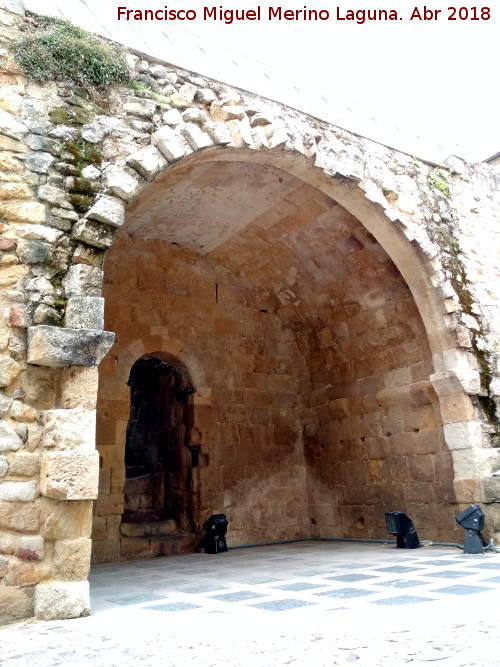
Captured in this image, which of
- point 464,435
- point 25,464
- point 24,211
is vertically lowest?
point 25,464

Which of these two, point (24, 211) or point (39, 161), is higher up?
point (39, 161)

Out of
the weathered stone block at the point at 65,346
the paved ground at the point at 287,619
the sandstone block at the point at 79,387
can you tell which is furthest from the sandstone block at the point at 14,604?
the weathered stone block at the point at 65,346

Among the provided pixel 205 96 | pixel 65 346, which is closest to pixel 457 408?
pixel 205 96

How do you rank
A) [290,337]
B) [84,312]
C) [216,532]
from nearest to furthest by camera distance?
1. [84,312]
2. [216,532]
3. [290,337]

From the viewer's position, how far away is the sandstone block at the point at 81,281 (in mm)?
3789

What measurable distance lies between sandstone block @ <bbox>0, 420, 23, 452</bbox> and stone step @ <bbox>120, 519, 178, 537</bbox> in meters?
3.26

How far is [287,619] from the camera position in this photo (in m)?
2.86

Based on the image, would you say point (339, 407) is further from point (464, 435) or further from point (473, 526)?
point (473, 526)

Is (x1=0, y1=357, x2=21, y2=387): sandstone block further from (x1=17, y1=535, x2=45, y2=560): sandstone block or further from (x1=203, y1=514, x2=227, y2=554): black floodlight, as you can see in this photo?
(x1=203, y1=514, x2=227, y2=554): black floodlight

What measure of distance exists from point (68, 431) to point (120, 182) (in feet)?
5.97

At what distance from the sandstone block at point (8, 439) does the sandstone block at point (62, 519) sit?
0.36 meters

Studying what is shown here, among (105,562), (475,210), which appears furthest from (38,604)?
(475,210)

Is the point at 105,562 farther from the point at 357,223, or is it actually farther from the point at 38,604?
the point at 357,223

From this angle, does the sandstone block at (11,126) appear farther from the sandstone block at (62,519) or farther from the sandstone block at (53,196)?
the sandstone block at (62,519)
